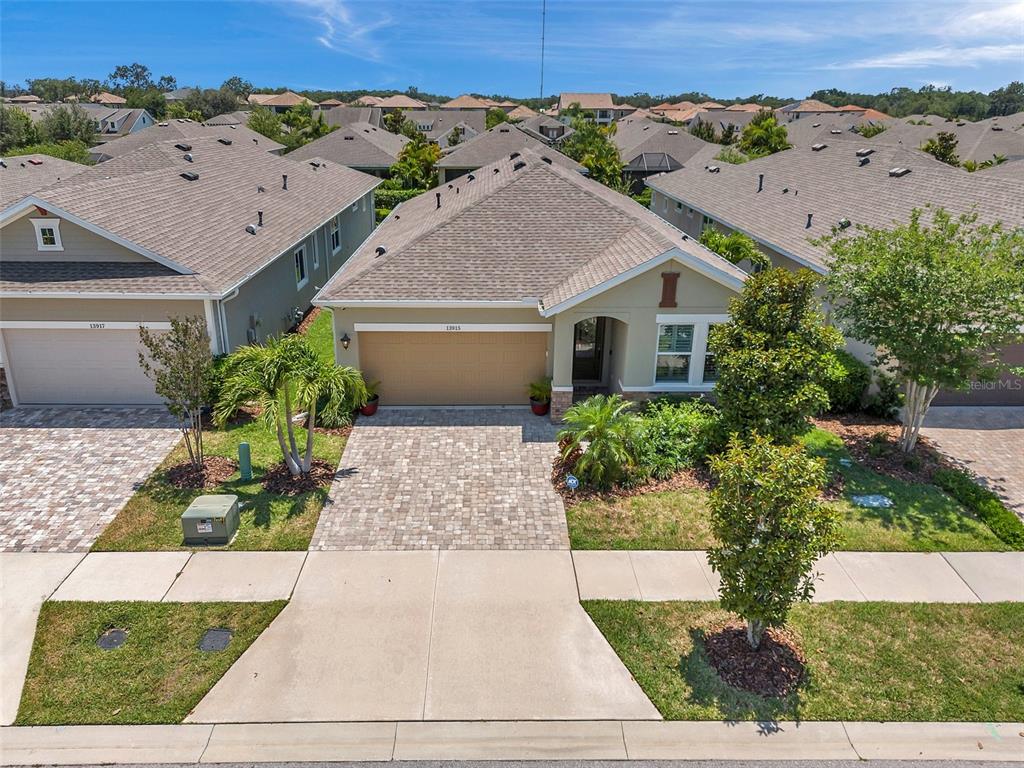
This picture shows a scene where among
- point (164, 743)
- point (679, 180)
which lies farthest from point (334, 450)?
point (679, 180)

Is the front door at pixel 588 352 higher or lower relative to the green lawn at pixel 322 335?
A: higher

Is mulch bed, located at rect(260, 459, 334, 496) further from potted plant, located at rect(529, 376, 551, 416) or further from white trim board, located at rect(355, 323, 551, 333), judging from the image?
potted plant, located at rect(529, 376, 551, 416)

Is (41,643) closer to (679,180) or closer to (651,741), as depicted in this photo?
(651,741)

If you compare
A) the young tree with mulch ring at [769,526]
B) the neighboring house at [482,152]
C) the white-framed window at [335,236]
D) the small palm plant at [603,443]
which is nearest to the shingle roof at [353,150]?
the neighboring house at [482,152]

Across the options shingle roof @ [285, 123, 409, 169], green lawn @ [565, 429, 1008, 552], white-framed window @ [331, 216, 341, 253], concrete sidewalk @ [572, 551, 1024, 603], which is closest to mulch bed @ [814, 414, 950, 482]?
green lawn @ [565, 429, 1008, 552]

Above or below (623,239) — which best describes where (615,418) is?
below

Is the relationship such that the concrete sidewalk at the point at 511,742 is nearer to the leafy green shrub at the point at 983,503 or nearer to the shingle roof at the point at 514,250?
the leafy green shrub at the point at 983,503
